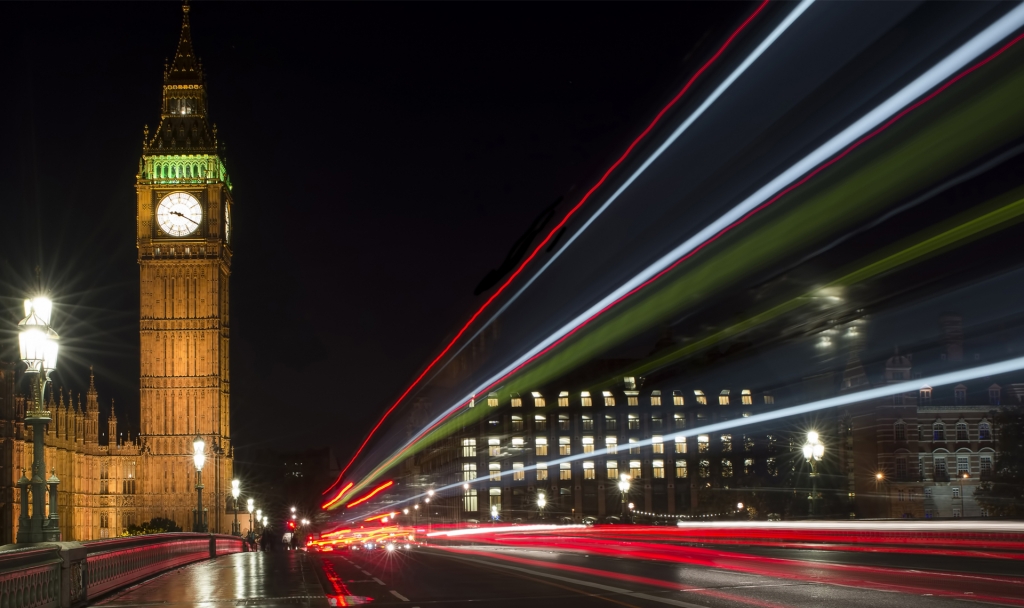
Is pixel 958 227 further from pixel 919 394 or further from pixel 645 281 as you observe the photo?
pixel 919 394

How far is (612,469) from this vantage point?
122375 mm

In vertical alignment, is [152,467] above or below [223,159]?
below

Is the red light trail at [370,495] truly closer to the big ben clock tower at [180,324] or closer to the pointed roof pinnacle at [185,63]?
the big ben clock tower at [180,324]

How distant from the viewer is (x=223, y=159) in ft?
375

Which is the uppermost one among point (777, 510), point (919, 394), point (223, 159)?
point (223, 159)

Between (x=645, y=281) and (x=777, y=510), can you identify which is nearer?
(x=645, y=281)

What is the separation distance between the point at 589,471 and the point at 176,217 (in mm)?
50363

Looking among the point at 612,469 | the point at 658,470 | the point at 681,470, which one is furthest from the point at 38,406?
the point at 681,470

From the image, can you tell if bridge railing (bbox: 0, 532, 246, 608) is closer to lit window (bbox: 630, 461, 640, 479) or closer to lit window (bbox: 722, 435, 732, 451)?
lit window (bbox: 722, 435, 732, 451)

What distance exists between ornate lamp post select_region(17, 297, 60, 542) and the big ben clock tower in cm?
8986

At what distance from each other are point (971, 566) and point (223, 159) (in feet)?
334

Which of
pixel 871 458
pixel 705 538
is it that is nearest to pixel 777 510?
pixel 871 458

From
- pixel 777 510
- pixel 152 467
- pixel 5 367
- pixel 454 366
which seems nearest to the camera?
pixel 454 366

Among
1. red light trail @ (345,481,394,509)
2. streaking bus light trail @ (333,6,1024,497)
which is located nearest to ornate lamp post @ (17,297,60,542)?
streaking bus light trail @ (333,6,1024,497)
